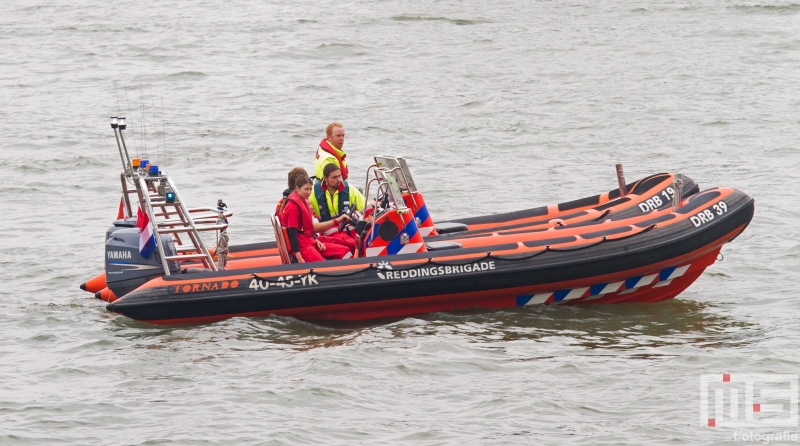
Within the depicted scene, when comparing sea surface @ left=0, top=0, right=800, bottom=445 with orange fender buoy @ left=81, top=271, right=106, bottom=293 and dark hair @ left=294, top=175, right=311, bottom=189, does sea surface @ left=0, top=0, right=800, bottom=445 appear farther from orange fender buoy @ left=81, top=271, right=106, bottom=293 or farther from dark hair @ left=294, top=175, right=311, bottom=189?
dark hair @ left=294, top=175, right=311, bottom=189

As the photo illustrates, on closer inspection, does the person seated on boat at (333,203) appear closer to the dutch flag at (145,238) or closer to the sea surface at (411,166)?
the sea surface at (411,166)

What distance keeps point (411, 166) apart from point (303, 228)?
19.6ft

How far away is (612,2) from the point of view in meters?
23.6

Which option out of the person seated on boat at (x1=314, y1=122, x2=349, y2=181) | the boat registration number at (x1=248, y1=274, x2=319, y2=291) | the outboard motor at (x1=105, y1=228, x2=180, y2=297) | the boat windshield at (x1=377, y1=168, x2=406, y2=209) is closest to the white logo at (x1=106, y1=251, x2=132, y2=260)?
the outboard motor at (x1=105, y1=228, x2=180, y2=297)

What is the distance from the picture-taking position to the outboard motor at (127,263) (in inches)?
299

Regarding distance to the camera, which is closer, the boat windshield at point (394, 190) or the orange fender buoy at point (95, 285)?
→ the boat windshield at point (394, 190)

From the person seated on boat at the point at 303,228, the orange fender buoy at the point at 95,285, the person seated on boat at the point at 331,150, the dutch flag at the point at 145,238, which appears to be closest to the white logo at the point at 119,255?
the dutch flag at the point at 145,238

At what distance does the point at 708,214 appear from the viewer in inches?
300

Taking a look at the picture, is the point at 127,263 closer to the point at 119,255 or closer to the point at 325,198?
the point at 119,255

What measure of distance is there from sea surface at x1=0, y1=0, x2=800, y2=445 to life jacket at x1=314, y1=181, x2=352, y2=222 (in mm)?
930

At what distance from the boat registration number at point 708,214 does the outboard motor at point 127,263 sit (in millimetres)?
4022
